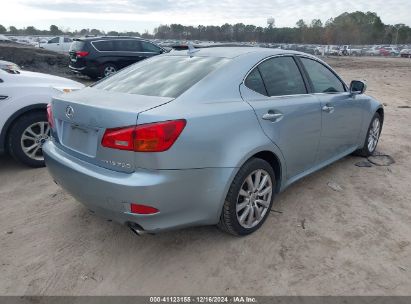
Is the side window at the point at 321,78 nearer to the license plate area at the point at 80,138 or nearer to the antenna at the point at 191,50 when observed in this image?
the antenna at the point at 191,50

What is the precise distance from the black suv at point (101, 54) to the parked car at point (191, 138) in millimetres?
10177

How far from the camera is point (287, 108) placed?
3.44m

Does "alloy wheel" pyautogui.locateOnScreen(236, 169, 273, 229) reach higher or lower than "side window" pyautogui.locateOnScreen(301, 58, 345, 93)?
lower

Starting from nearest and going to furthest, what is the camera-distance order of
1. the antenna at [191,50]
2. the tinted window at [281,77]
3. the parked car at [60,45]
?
the tinted window at [281,77] < the antenna at [191,50] < the parked car at [60,45]

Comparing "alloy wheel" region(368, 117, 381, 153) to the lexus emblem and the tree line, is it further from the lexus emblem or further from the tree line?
the tree line

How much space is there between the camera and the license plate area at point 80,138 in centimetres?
278

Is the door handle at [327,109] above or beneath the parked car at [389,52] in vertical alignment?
above

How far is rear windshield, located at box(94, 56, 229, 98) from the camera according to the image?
3016 mm

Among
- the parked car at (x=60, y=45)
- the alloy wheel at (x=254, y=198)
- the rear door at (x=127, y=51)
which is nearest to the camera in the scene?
the alloy wheel at (x=254, y=198)

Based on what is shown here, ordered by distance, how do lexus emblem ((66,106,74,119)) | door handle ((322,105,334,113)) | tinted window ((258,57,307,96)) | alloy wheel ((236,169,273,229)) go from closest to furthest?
lexus emblem ((66,106,74,119)) → alloy wheel ((236,169,273,229)) → tinted window ((258,57,307,96)) → door handle ((322,105,334,113))

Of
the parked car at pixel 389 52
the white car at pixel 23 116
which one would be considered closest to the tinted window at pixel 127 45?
the white car at pixel 23 116

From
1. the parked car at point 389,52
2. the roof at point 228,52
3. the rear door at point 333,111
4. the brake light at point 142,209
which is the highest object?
the roof at point 228,52

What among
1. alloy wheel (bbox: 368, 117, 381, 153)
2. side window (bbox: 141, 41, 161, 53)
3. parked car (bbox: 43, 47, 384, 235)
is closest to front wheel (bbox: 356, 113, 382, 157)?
alloy wheel (bbox: 368, 117, 381, 153)

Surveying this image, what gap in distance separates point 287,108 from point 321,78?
41.7 inches
